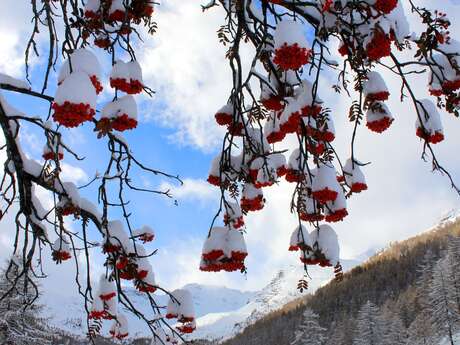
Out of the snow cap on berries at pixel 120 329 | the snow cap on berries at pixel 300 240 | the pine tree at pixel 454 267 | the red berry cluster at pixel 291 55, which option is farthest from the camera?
the pine tree at pixel 454 267

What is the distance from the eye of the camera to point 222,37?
3098mm

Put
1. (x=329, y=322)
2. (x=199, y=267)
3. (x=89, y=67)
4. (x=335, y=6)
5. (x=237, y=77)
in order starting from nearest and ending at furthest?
(x=89, y=67)
(x=335, y=6)
(x=199, y=267)
(x=237, y=77)
(x=329, y=322)

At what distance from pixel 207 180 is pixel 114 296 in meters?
1.36

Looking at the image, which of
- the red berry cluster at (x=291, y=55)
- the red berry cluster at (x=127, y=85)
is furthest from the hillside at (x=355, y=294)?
the red berry cluster at (x=291, y=55)

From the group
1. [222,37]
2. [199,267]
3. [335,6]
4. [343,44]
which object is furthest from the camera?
[222,37]

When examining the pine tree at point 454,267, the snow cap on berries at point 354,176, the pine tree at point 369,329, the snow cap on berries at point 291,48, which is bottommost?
the snow cap on berries at point 354,176

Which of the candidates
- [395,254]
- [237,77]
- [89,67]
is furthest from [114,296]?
[395,254]

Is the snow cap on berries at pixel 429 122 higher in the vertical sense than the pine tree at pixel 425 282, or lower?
lower

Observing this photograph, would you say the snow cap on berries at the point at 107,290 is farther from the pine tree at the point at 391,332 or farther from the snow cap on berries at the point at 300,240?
the pine tree at the point at 391,332

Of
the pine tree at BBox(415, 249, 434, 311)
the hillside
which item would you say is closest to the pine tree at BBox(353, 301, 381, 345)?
the pine tree at BBox(415, 249, 434, 311)

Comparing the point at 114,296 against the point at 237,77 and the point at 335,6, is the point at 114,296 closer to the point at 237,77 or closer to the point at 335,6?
the point at 237,77

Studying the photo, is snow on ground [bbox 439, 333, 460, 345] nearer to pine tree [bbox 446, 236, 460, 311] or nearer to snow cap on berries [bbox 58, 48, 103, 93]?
pine tree [bbox 446, 236, 460, 311]

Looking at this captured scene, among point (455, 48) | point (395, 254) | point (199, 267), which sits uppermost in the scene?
point (395, 254)

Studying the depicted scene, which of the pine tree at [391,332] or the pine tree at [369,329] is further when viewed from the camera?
the pine tree at [369,329]
